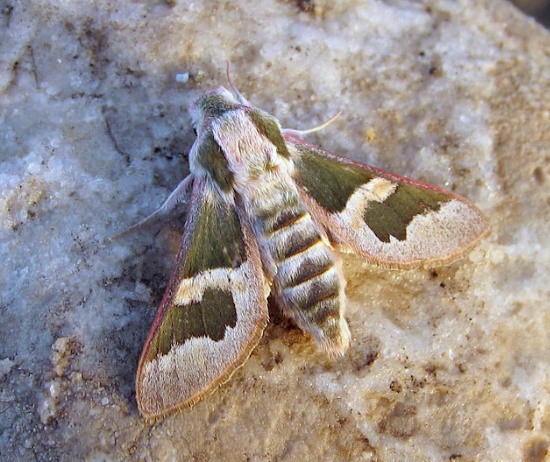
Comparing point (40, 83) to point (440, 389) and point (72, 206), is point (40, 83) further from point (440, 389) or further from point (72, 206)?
point (440, 389)

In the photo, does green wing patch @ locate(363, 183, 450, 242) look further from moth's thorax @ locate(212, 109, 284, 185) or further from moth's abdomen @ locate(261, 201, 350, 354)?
moth's thorax @ locate(212, 109, 284, 185)

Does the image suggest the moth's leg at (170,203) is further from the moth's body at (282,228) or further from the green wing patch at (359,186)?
the green wing patch at (359,186)

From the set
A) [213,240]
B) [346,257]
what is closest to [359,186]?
[346,257]

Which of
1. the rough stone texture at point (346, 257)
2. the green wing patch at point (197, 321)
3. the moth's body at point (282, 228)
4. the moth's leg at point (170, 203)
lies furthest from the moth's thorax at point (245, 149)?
the green wing patch at point (197, 321)

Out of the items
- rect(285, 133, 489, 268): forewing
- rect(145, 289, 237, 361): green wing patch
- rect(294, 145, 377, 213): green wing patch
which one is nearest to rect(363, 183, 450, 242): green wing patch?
rect(285, 133, 489, 268): forewing

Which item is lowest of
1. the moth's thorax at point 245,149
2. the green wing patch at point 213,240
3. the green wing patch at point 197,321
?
the green wing patch at point 197,321

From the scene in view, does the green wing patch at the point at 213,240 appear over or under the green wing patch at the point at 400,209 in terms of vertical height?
under

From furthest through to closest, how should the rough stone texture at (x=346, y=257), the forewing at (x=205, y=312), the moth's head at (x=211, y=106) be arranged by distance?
the moth's head at (x=211, y=106)
the rough stone texture at (x=346, y=257)
the forewing at (x=205, y=312)

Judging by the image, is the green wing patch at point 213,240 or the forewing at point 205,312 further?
the green wing patch at point 213,240

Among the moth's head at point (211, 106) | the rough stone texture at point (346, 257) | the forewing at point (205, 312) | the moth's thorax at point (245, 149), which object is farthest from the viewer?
the moth's head at point (211, 106)
